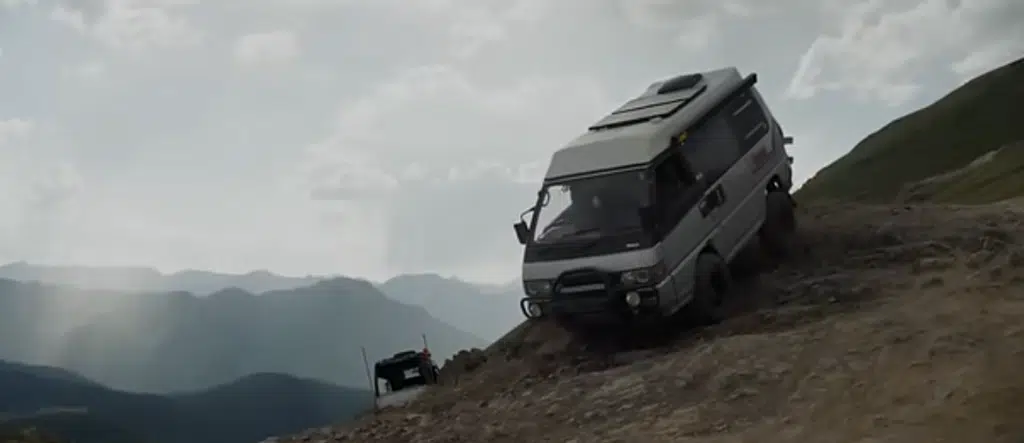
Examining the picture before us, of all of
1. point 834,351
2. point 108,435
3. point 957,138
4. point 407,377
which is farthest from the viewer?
point 108,435

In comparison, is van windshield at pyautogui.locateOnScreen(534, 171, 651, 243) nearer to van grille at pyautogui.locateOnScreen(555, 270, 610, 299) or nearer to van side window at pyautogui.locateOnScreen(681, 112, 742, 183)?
van grille at pyautogui.locateOnScreen(555, 270, 610, 299)

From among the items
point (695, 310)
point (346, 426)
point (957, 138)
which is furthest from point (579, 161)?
point (957, 138)

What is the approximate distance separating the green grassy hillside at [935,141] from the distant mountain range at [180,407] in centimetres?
7771

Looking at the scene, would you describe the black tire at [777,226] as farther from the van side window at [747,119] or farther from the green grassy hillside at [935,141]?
the green grassy hillside at [935,141]

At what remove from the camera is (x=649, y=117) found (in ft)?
47.4

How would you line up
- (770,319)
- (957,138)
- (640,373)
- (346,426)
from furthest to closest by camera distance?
(957,138), (346,426), (770,319), (640,373)

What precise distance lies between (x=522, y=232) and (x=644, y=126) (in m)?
2.20

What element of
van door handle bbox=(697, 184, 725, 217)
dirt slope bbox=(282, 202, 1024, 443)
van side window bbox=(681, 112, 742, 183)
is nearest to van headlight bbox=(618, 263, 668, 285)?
dirt slope bbox=(282, 202, 1024, 443)

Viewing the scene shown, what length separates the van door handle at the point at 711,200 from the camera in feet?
44.7

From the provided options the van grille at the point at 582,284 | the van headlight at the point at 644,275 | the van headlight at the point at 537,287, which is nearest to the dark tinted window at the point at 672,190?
the van headlight at the point at 644,275

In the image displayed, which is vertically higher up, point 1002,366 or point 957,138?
point 957,138

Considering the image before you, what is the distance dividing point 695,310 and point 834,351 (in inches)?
133

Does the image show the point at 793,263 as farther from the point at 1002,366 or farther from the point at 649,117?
the point at 1002,366

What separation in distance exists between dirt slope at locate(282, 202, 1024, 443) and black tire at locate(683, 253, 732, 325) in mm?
388
